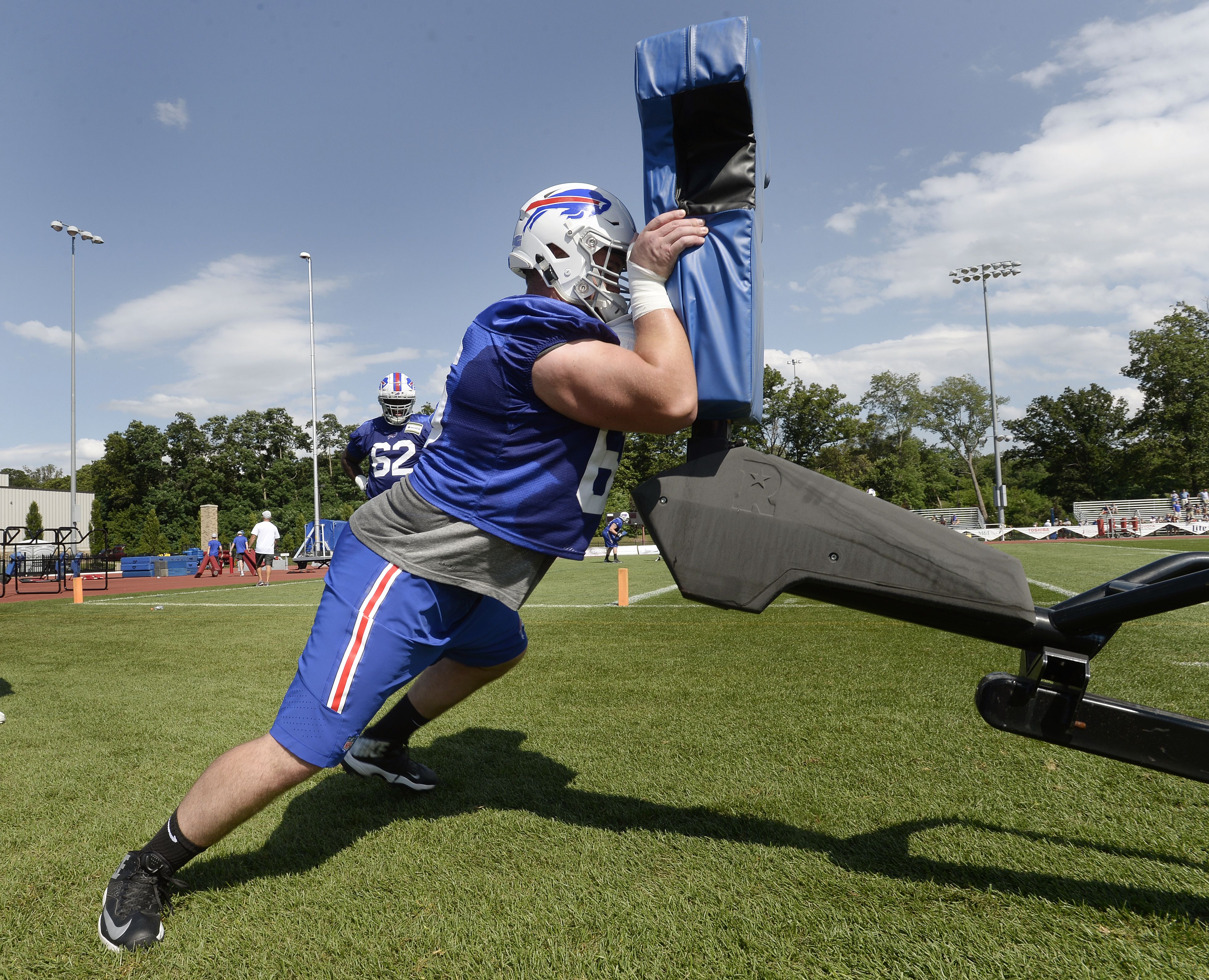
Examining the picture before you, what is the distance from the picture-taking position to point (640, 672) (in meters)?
5.05

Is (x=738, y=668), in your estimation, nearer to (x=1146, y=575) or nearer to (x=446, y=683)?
(x=446, y=683)

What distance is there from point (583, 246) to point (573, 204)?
0.42 feet

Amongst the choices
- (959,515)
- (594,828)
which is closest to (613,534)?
(594,828)

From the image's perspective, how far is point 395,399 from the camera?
261 inches

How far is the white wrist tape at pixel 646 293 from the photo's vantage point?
5.61 feet

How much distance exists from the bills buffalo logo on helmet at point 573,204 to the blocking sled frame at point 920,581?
77 cm

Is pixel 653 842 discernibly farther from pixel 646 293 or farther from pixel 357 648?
pixel 646 293

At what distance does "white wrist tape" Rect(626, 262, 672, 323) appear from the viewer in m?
1.71

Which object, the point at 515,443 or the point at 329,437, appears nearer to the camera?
the point at 515,443

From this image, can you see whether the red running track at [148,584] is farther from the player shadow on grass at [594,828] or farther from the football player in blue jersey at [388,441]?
the player shadow on grass at [594,828]

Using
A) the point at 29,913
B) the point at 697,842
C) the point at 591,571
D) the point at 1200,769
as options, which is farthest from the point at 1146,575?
the point at 591,571

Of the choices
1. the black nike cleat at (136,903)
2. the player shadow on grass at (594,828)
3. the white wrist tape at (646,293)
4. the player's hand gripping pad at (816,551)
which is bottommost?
the player shadow on grass at (594,828)

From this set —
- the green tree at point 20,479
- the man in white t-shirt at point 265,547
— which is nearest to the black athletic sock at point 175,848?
the man in white t-shirt at point 265,547

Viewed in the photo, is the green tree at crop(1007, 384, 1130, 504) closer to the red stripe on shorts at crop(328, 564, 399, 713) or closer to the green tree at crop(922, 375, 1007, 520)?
the green tree at crop(922, 375, 1007, 520)
